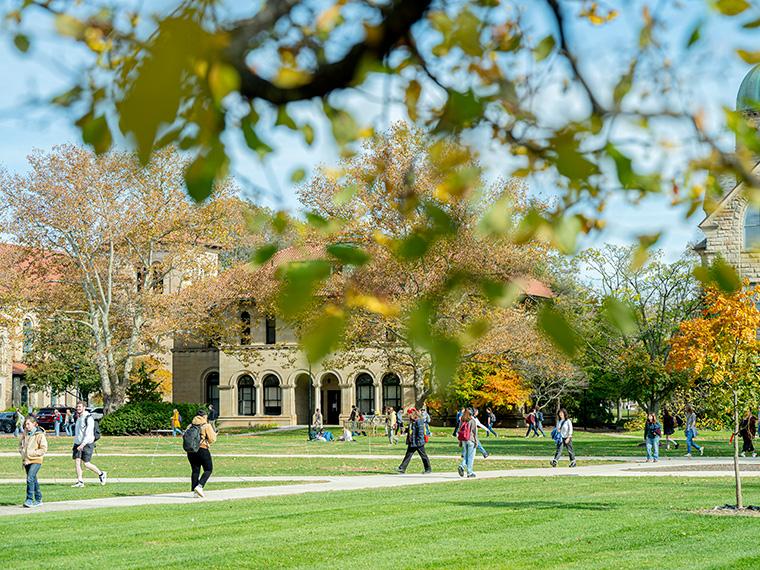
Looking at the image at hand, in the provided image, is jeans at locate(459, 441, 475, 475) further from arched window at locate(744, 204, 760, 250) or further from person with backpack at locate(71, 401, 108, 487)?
arched window at locate(744, 204, 760, 250)

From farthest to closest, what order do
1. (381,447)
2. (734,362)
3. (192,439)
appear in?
(381,447), (734,362), (192,439)

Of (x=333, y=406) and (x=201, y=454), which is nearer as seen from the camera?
(x=201, y=454)

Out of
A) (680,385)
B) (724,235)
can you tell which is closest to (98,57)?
(680,385)

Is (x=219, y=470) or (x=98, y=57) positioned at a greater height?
(x=98, y=57)

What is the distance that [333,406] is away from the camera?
6562 centimetres

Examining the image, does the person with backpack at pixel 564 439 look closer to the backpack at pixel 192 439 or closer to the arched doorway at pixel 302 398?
the backpack at pixel 192 439

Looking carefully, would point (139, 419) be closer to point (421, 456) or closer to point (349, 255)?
point (421, 456)

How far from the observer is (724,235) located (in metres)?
48.9

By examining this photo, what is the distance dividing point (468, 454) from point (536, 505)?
20.2ft

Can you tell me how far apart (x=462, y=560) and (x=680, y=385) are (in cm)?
2900

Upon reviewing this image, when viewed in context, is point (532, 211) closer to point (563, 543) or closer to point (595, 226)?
point (595, 226)

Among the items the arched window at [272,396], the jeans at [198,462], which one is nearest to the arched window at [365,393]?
the arched window at [272,396]

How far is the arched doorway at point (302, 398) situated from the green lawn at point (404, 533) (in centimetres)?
4604

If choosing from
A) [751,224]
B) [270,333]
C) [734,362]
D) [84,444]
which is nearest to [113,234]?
[270,333]
